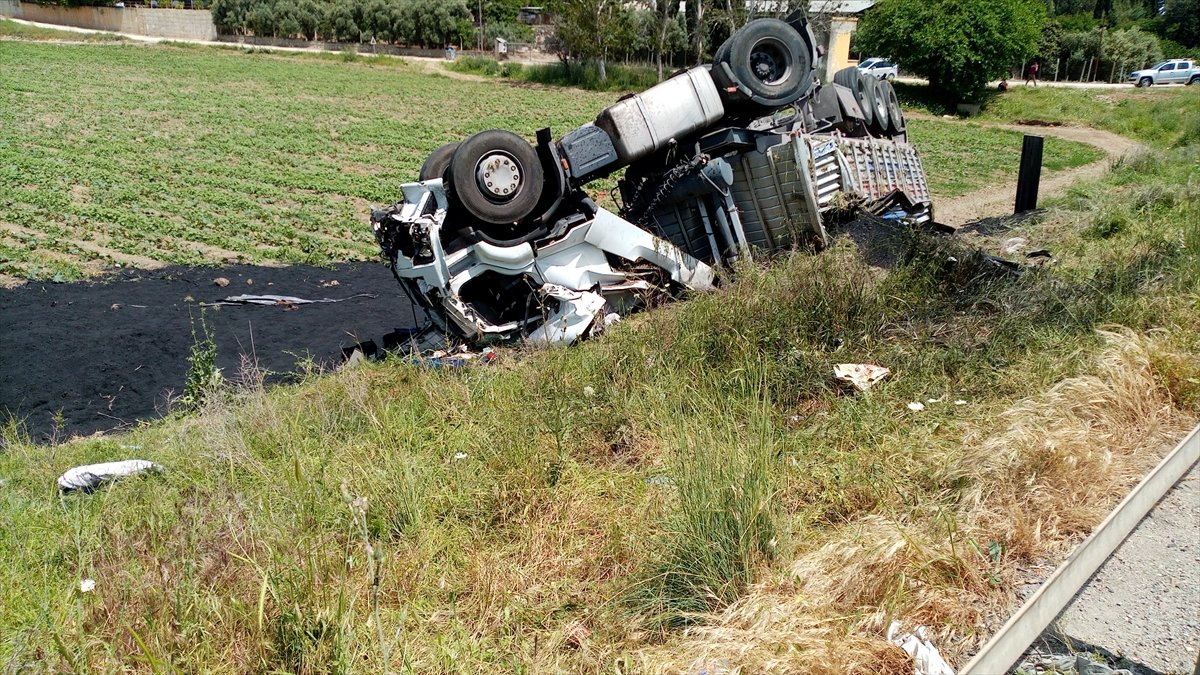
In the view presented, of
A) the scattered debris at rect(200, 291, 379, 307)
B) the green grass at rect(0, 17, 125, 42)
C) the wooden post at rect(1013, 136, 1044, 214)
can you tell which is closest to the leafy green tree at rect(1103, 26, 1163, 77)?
the wooden post at rect(1013, 136, 1044, 214)

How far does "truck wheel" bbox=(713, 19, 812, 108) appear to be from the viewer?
27.9ft

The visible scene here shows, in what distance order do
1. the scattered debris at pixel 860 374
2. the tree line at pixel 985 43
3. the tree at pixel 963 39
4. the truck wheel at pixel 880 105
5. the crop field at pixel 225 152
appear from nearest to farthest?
the scattered debris at pixel 860 374, the truck wheel at pixel 880 105, the crop field at pixel 225 152, the tree at pixel 963 39, the tree line at pixel 985 43

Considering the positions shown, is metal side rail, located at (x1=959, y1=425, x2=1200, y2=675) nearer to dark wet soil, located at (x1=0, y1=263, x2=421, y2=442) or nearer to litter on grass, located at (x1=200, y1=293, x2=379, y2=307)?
dark wet soil, located at (x1=0, y1=263, x2=421, y2=442)

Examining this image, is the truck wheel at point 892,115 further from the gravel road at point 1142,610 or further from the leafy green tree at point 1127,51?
the leafy green tree at point 1127,51

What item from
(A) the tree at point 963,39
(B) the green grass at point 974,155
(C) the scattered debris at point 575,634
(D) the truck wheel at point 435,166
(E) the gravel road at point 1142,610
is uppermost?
(A) the tree at point 963,39

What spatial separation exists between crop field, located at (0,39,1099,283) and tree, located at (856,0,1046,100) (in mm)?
6114

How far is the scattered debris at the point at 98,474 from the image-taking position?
475 cm

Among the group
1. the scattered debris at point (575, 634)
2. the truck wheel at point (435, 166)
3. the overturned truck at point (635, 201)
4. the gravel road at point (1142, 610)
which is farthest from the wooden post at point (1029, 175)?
the scattered debris at point (575, 634)

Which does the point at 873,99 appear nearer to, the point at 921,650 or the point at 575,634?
the point at 921,650

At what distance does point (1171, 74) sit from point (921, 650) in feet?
161

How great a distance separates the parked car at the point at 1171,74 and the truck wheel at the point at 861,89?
130 ft

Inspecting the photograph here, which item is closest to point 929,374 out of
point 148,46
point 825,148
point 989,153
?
→ point 825,148

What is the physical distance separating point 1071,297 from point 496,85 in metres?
39.3

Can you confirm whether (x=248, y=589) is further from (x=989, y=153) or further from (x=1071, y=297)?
(x=989, y=153)
